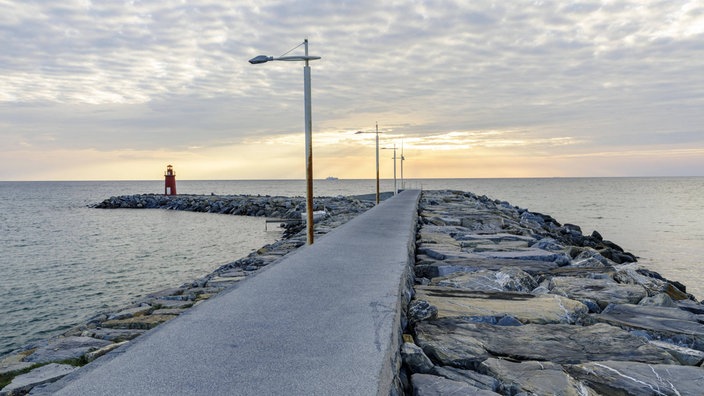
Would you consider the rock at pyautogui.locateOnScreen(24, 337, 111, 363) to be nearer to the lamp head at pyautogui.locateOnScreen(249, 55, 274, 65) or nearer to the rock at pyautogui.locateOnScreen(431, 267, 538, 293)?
the rock at pyautogui.locateOnScreen(431, 267, 538, 293)

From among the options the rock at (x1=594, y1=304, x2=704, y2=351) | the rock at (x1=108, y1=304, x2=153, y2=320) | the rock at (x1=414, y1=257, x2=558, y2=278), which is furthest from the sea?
the rock at (x1=594, y1=304, x2=704, y2=351)

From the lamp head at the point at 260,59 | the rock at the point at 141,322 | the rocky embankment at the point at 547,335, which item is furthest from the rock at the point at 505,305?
the lamp head at the point at 260,59

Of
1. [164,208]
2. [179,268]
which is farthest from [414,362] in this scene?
[164,208]

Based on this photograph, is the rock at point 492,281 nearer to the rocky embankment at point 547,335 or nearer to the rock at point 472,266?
the rocky embankment at point 547,335

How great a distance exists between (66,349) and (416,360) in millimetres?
3722

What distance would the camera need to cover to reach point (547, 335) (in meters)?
4.58

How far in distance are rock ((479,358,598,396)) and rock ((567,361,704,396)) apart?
143 millimetres

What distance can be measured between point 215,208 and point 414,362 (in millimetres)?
40888

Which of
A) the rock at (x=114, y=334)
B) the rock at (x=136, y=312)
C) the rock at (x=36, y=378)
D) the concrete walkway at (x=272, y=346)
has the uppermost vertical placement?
the concrete walkway at (x=272, y=346)

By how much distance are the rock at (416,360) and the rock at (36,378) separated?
264cm

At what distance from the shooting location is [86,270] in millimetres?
15508

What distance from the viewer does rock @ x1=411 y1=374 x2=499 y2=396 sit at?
3.31 m

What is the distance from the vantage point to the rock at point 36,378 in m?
3.85

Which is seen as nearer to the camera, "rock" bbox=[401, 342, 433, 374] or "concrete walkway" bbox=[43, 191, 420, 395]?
"concrete walkway" bbox=[43, 191, 420, 395]
